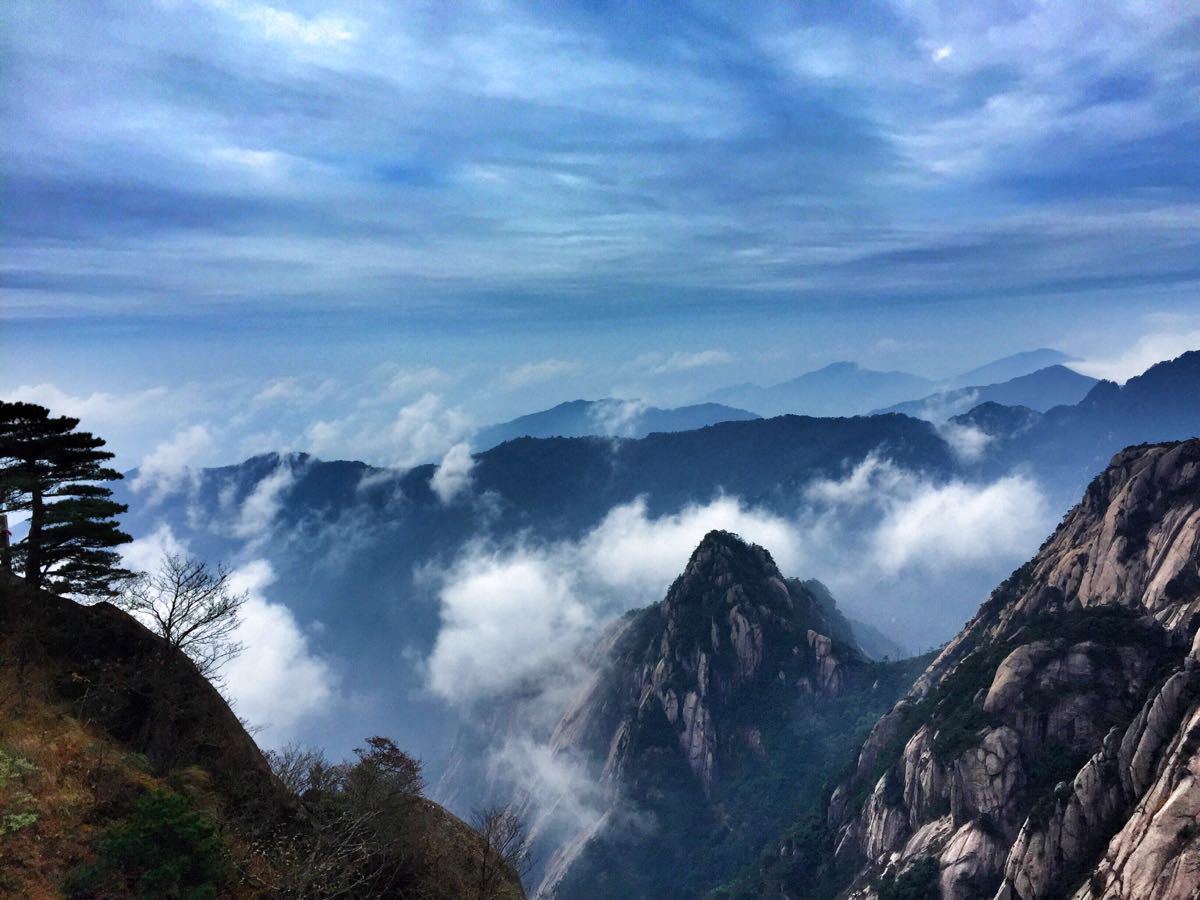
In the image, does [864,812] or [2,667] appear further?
[864,812]

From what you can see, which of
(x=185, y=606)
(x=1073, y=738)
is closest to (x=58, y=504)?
(x=185, y=606)

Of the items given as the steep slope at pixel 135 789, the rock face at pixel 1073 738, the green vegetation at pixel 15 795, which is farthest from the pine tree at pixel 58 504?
the rock face at pixel 1073 738

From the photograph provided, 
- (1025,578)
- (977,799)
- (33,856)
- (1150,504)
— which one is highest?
(33,856)

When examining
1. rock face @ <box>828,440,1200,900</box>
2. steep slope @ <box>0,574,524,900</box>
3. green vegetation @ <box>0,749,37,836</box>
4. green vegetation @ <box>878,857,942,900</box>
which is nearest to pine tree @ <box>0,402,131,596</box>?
steep slope @ <box>0,574,524,900</box>

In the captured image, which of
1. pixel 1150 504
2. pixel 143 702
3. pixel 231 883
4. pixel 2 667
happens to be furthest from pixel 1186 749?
pixel 2 667

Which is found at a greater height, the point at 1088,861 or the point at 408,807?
the point at 408,807

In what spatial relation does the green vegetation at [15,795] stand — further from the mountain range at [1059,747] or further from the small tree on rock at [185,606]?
the mountain range at [1059,747]

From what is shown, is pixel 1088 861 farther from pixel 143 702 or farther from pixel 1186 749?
pixel 143 702
